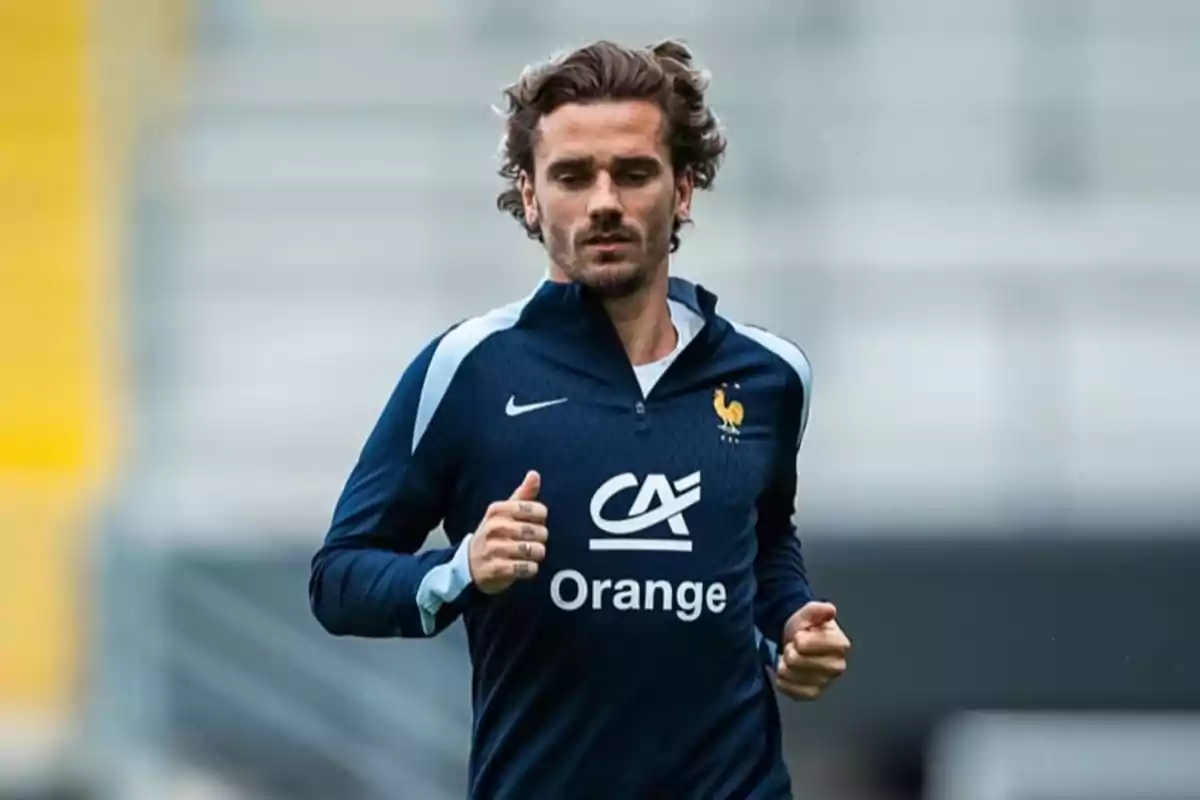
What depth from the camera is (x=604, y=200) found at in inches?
81.1

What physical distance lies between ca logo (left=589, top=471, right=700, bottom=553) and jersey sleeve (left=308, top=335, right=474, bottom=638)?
0.45ft

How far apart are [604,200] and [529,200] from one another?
139 mm

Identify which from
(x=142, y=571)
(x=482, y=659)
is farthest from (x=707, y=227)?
(x=482, y=659)

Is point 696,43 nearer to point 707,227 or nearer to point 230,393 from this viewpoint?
point 707,227

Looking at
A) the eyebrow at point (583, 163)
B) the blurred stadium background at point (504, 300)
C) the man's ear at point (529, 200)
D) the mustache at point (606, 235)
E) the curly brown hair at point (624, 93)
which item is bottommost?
the blurred stadium background at point (504, 300)

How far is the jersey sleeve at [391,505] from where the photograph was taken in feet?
6.71

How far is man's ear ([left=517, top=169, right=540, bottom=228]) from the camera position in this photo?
2.17 meters

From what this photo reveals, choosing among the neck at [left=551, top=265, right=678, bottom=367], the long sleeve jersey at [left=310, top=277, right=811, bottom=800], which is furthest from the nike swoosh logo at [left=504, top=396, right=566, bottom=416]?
the neck at [left=551, top=265, right=678, bottom=367]

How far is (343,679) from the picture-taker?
16.1 feet

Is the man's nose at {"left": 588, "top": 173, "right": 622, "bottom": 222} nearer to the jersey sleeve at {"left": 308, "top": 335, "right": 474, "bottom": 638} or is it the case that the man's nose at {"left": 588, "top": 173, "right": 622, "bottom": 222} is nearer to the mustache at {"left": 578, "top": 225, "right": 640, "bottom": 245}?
the mustache at {"left": 578, "top": 225, "right": 640, "bottom": 245}

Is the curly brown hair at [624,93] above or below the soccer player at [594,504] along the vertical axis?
above

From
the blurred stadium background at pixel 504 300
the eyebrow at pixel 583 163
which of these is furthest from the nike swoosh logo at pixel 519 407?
the blurred stadium background at pixel 504 300

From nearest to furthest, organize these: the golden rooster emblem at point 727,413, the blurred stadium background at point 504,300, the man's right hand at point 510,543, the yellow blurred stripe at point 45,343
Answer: the man's right hand at point 510,543
the golden rooster emblem at point 727,413
the blurred stadium background at point 504,300
the yellow blurred stripe at point 45,343

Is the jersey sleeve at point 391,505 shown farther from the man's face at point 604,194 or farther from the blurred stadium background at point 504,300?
the blurred stadium background at point 504,300
